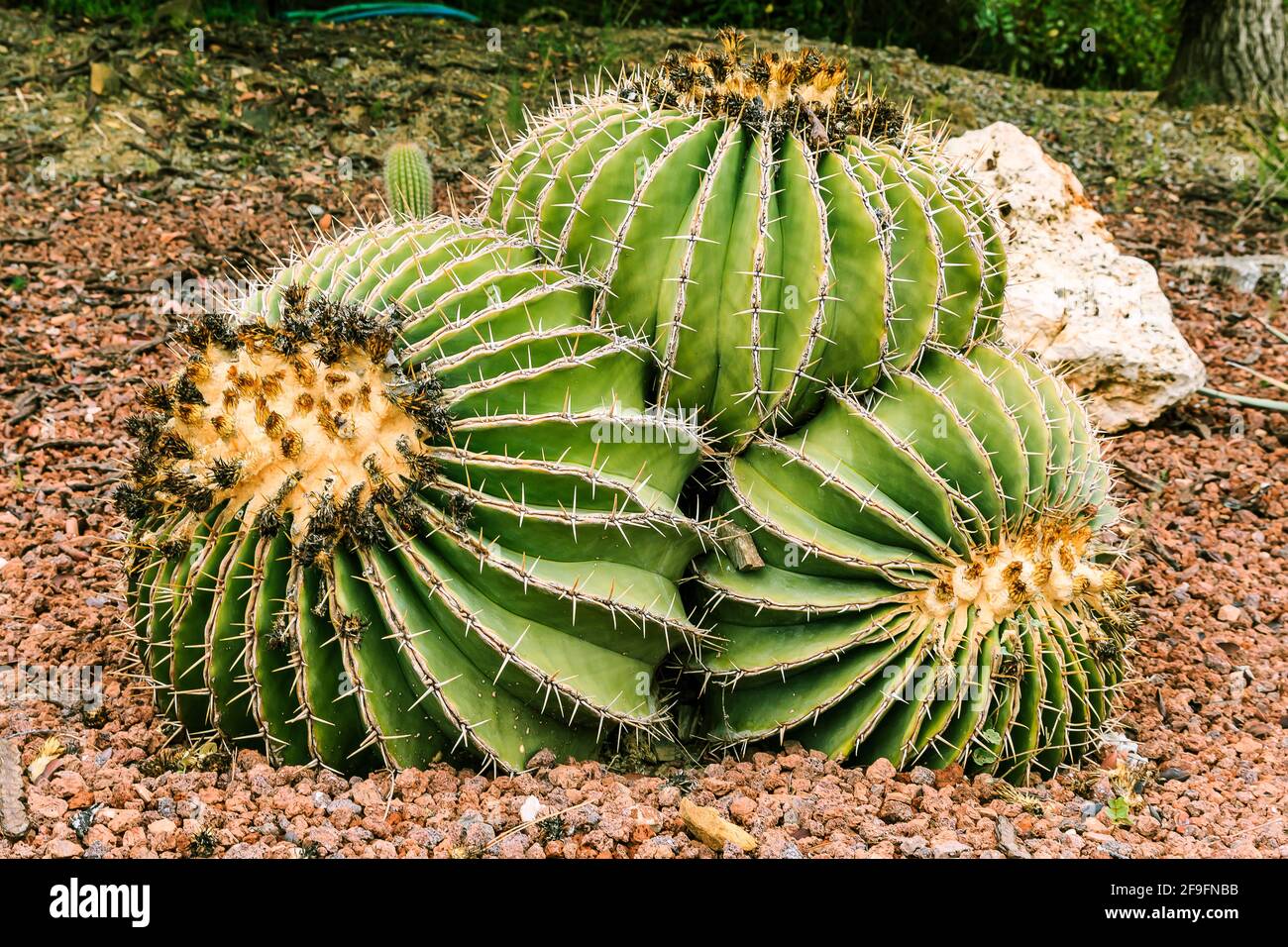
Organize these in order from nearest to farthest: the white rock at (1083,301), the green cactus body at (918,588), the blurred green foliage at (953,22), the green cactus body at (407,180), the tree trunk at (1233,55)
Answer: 1. the green cactus body at (918,588)
2. the white rock at (1083,301)
3. the green cactus body at (407,180)
4. the tree trunk at (1233,55)
5. the blurred green foliage at (953,22)

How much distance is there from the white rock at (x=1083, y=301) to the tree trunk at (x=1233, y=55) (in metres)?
4.04

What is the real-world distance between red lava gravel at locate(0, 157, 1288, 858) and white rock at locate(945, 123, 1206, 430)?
256mm

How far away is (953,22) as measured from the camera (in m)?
10.1

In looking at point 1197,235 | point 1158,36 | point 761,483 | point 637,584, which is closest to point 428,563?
point 637,584

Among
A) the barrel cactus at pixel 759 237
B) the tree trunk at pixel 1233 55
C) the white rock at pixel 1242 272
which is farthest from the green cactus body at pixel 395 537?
the tree trunk at pixel 1233 55

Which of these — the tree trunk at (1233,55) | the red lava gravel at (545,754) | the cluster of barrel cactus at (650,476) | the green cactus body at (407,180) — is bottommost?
the red lava gravel at (545,754)

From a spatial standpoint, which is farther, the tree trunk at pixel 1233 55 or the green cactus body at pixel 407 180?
the tree trunk at pixel 1233 55

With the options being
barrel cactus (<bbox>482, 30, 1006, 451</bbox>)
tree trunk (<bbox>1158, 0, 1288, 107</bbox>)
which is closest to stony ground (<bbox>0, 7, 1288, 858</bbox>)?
tree trunk (<bbox>1158, 0, 1288, 107</bbox>)

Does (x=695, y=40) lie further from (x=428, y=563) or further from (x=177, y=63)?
(x=428, y=563)

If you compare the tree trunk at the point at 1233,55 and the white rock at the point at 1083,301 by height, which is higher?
the tree trunk at the point at 1233,55

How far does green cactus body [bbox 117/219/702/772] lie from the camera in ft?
8.70

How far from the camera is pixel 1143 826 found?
9.08ft

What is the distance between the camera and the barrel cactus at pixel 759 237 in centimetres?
299

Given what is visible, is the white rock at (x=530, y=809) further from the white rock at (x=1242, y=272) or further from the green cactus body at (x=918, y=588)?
the white rock at (x=1242, y=272)
